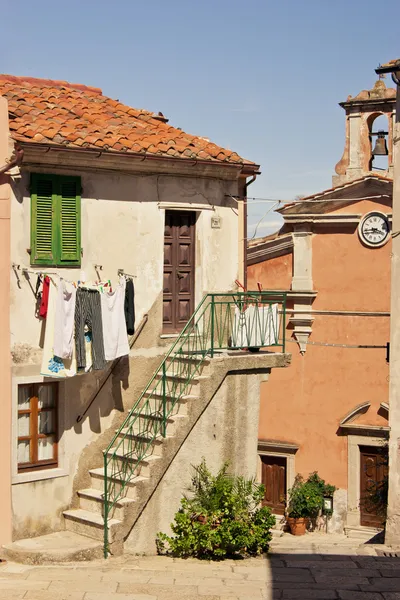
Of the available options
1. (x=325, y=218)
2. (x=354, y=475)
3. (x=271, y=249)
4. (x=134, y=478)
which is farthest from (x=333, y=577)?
(x=271, y=249)

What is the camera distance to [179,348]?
1555 cm

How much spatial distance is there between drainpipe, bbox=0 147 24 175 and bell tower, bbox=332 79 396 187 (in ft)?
43.9

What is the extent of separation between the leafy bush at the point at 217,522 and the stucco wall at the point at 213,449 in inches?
6.7

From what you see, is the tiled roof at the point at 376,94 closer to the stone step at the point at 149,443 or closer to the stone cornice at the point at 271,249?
the stone cornice at the point at 271,249

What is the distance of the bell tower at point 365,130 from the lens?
83.1 feet

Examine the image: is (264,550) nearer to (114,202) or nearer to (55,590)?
(55,590)

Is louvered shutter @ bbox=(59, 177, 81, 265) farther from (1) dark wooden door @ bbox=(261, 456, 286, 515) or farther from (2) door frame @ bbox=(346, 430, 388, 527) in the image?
(1) dark wooden door @ bbox=(261, 456, 286, 515)

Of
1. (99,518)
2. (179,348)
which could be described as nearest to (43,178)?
(179,348)

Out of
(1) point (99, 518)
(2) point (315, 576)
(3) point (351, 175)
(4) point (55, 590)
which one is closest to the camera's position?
(4) point (55, 590)

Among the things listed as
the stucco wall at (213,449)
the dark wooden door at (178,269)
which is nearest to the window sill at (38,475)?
the stucco wall at (213,449)

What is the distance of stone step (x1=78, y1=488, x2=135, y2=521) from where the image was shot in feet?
45.3

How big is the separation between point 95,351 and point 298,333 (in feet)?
36.1

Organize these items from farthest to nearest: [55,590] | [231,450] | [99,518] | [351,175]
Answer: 1. [351,175]
2. [231,450]
3. [99,518]
4. [55,590]

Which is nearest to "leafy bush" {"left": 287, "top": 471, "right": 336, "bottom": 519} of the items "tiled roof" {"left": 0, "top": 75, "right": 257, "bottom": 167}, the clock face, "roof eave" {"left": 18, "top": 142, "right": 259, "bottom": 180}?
the clock face
